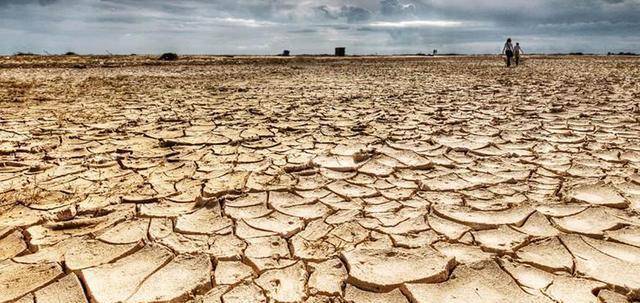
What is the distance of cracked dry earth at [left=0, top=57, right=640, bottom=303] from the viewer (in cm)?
142

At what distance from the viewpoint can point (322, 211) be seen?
203cm

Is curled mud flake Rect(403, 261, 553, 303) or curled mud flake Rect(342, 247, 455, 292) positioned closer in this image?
curled mud flake Rect(403, 261, 553, 303)

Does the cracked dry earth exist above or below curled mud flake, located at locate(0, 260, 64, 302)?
above

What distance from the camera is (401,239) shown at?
67.8 inches

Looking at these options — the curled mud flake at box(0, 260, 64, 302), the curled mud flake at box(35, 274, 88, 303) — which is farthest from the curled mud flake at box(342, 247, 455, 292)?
the curled mud flake at box(0, 260, 64, 302)

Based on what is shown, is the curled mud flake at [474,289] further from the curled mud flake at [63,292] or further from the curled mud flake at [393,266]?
the curled mud flake at [63,292]

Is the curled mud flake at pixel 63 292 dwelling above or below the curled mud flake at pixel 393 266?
below

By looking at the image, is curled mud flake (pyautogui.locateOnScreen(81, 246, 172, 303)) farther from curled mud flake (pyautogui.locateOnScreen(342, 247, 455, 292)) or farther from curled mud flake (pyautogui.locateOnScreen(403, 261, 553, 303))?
curled mud flake (pyautogui.locateOnScreen(403, 261, 553, 303))

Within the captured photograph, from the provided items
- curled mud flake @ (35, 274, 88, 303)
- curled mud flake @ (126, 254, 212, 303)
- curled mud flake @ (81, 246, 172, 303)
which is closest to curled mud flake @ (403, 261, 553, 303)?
curled mud flake @ (126, 254, 212, 303)

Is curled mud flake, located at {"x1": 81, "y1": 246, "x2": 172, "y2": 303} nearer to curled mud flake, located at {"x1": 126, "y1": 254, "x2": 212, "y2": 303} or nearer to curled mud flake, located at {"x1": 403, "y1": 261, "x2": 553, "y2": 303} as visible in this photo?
curled mud flake, located at {"x1": 126, "y1": 254, "x2": 212, "y2": 303}

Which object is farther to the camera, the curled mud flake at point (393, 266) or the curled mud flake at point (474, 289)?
the curled mud flake at point (393, 266)

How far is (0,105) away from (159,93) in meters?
2.11

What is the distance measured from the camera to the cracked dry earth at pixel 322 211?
142 cm

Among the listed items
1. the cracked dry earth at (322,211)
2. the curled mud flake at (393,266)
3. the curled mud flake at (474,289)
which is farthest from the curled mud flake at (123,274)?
the curled mud flake at (474,289)
